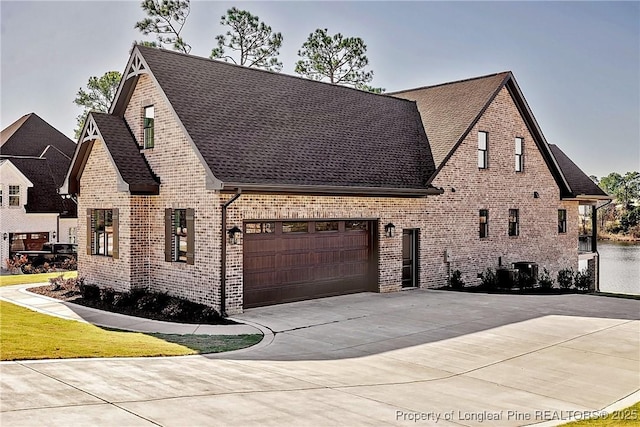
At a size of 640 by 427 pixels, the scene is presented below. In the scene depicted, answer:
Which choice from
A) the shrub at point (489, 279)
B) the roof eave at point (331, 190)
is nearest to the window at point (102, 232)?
the roof eave at point (331, 190)

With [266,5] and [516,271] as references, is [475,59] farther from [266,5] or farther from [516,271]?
[516,271]

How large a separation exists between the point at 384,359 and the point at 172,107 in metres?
8.94

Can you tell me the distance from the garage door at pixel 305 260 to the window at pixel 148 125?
4.12 metres

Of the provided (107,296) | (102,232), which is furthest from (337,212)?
(102,232)

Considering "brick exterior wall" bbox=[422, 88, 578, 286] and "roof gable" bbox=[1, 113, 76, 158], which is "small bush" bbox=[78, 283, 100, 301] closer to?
"brick exterior wall" bbox=[422, 88, 578, 286]

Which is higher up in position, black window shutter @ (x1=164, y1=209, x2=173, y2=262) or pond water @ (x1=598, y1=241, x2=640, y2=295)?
black window shutter @ (x1=164, y1=209, x2=173, y2=262)

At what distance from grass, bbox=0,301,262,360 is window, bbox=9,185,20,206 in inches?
795

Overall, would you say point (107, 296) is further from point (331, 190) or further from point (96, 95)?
point (96, 95)

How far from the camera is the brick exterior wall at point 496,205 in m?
21.3

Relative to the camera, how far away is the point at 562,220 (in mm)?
27766

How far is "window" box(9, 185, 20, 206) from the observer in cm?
3201

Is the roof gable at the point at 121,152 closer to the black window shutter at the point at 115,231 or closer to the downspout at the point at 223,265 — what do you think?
the black window shutter at the point at 115,231

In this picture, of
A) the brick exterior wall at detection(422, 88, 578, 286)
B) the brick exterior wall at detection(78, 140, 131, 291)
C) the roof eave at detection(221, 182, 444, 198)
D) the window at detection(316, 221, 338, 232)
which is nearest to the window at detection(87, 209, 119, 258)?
the brick exterior wall at detection(78, 140, 131, 291)

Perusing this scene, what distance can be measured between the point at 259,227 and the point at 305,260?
1.93 metres
